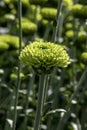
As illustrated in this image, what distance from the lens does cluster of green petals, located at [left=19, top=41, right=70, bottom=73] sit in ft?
3.60

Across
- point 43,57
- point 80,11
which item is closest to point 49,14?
point 80,11

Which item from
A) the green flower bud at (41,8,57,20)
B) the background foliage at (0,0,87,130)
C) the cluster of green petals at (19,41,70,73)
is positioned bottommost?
the background foliage at (0,0,87,130)

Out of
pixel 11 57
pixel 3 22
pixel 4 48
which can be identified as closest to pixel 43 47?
pixel 4 48

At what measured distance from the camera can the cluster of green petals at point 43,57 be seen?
3.60ft

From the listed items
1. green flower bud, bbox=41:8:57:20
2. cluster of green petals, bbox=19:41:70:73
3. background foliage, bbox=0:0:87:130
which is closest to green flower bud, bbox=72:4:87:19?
background foliage, bbox=0:0:87:130

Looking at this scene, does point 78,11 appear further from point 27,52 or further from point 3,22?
point 27,52

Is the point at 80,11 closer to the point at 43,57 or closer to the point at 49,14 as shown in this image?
the point at 49,14

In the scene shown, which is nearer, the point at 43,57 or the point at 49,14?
the point at 43,57

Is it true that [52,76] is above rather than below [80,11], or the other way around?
below

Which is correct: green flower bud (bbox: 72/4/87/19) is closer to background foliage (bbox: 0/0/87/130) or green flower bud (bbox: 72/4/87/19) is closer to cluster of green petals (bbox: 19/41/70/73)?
background foliage (bbox: 0/0/87/130)

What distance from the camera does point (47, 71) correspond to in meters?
1.10

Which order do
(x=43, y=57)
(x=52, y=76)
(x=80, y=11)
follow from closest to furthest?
(x=43, y=57), (x=52, y=76), (x=80, y=11)

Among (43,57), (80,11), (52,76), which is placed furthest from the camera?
(80,11)

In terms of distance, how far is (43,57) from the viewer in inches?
43.1
